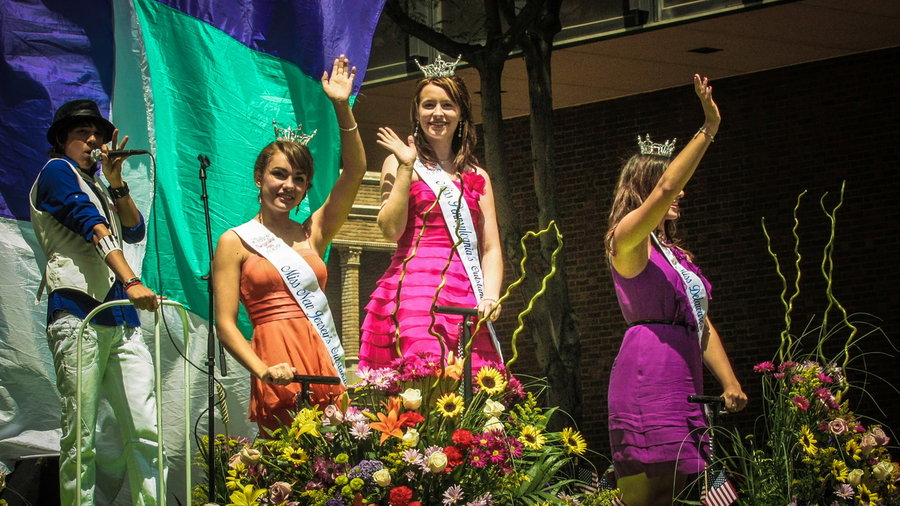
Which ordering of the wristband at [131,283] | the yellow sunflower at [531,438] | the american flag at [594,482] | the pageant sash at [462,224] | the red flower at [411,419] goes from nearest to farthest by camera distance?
the red flower at [411,419] → the yellow sunflower at [531,438] → the american flag at [594,482] → the wristband at [131,283] → the pageant sash at [462,224]

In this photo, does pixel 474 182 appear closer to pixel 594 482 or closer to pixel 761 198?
pixel 594 482

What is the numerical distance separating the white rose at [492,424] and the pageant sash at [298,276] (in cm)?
93

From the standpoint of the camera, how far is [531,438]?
3170 mm

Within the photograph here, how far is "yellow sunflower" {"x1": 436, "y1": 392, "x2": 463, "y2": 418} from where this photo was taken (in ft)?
10.0

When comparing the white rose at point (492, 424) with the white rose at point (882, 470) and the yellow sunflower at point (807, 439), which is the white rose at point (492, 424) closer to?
the yellow sunflower at point (807, 439)

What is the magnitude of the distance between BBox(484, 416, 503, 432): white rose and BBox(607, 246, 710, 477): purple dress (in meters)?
0.84

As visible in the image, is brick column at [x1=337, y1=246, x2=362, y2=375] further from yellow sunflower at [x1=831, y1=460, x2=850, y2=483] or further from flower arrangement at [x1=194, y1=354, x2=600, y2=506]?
flower arrangement at [x1=194, y1=354, x2=600, y2=506]

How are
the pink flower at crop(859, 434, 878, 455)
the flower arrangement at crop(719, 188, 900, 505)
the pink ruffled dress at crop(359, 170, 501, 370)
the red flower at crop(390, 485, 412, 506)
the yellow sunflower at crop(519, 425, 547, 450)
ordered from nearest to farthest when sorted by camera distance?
the red flower at crop(390, 485, 412, 506), the yellow sunflower at crop(519, 425, 547, 450), the flower arrangement at crop(719, 188, 900, 505), the pink flower at crop(859, 434, 878, 455), the pink ruffled dress at crop(359, 170, 501, 370)

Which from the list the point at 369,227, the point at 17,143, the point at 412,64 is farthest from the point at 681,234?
the point at 17,143

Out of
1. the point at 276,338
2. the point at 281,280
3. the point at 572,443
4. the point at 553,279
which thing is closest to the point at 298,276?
the point at 281,280

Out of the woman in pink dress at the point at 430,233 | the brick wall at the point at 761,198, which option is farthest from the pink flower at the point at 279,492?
the brick wall at the point at 761,198

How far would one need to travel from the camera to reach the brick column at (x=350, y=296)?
1398 centimetres

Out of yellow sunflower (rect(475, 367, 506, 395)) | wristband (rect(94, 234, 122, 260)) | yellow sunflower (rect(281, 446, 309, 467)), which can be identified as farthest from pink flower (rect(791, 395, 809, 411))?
wristband (rect(94, 234, 122, 260))

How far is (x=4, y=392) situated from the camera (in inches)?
192
